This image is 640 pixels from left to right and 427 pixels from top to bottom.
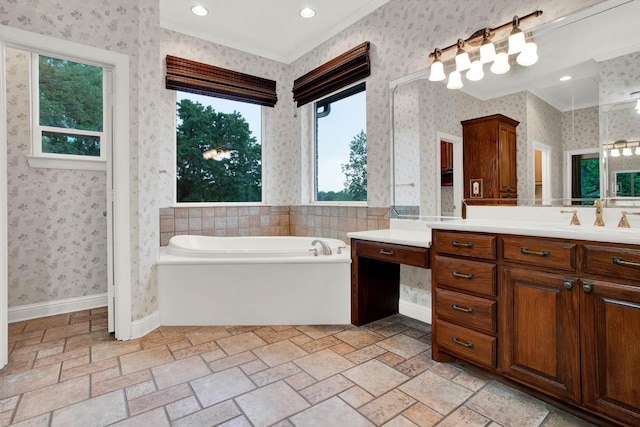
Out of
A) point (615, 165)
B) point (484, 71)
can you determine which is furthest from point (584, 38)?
point (615, 165)

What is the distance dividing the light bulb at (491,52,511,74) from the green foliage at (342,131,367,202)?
135 cm

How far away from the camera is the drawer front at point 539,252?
146 cm

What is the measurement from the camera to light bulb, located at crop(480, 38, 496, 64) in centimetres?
216

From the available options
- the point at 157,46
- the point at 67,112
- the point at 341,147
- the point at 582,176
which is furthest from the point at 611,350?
the point at 67,112

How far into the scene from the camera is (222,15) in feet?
10.5

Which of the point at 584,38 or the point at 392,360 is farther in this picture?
the point at 392,360

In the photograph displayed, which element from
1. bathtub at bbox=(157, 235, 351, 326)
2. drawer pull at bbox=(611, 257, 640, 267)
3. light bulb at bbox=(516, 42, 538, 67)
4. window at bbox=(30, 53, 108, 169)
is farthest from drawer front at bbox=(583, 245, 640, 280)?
window at bbox=(30, 53, 108, 169)

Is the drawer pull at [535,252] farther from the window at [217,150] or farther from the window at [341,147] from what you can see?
the window at [217,150]

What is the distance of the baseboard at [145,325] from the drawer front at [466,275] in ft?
6.87

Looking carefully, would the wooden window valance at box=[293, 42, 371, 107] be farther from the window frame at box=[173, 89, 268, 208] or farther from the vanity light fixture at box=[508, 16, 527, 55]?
the vanity light fixture at box=[508, 16, 527, 55]

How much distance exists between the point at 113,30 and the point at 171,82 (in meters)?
1.02

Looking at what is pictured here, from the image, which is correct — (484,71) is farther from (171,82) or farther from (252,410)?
(171,82)

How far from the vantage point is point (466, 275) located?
6.01 ft

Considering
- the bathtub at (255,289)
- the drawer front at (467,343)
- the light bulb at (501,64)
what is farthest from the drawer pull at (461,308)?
the light bulb at (501,64)
